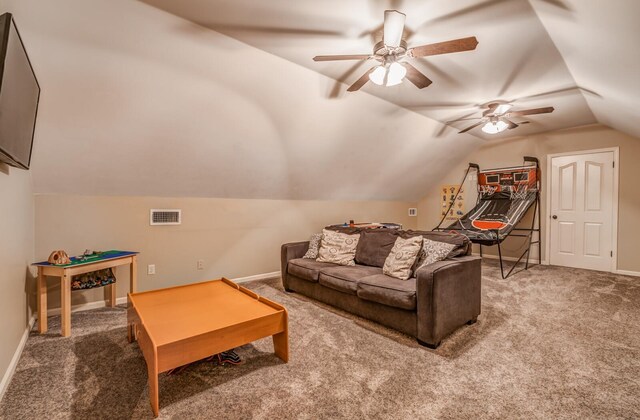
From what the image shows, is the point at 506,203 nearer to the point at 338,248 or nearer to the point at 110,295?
the point at 338,248

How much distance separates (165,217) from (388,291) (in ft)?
9.22

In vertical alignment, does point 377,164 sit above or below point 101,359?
above

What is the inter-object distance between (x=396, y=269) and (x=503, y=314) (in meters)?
1.24

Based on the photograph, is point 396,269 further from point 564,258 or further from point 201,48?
point 564,258

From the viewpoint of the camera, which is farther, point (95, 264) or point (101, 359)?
point (95, 264)

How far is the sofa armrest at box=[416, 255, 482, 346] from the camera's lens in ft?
7.34

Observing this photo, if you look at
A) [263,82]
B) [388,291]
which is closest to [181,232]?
[263,82]

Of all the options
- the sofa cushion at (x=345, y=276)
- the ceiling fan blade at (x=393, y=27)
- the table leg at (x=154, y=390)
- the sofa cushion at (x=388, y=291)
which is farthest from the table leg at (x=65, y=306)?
the ceiling fan blade at (x=393, y=27)

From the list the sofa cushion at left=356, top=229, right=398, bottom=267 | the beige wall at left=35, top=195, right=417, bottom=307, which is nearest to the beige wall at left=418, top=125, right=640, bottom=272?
the beige wall at left=35, top=195, right=417, bottom=307

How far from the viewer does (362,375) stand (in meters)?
1.93

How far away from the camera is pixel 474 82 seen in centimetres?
318

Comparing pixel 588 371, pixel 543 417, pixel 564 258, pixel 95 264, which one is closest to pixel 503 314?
→ pixel 588 371

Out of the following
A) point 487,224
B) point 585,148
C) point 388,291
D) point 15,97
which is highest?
point 585,148

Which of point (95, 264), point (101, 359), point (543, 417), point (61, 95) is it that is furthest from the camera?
point (95, 264)
